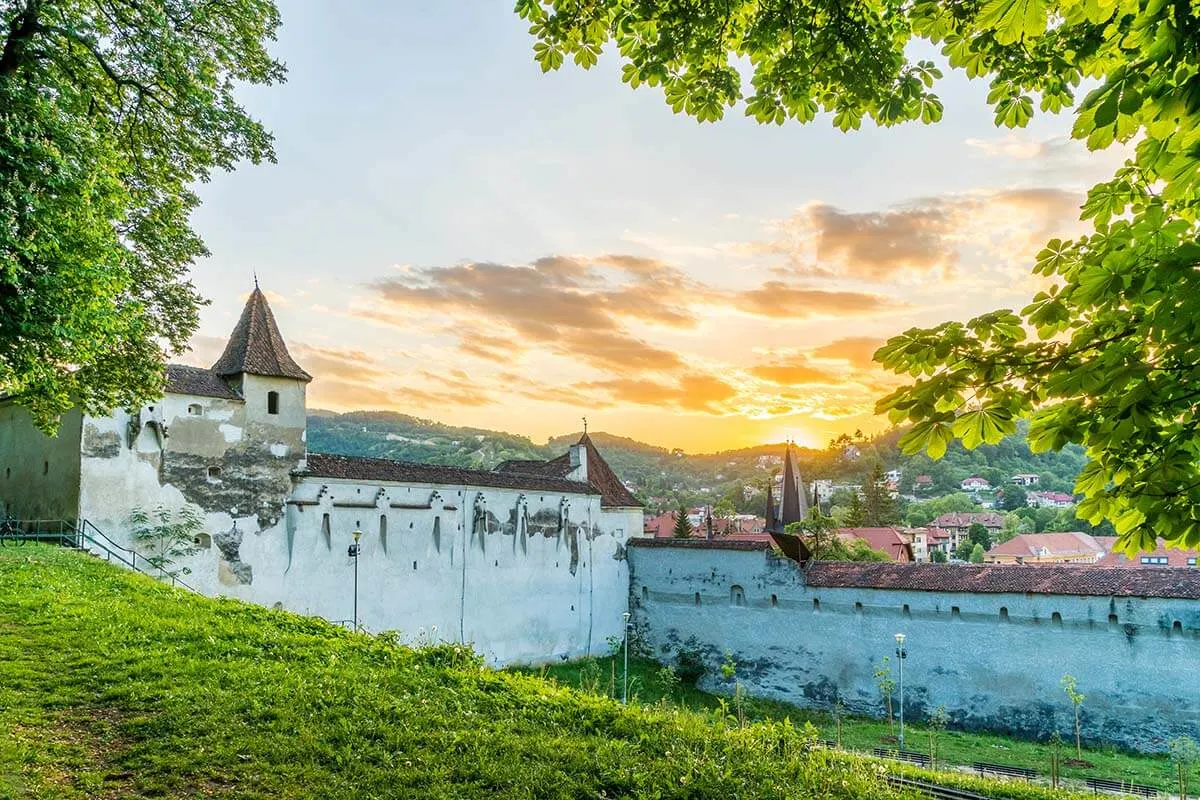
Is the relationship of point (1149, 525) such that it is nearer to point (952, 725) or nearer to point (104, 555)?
point (104, 555)

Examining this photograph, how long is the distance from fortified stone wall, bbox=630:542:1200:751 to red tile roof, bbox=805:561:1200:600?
0.74ft

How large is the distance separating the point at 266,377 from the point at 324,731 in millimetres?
17618

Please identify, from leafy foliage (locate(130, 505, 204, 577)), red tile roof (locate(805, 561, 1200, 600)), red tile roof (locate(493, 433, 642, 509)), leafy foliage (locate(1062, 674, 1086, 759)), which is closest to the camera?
leafy foliage (locate(130, 505, 204, 577))

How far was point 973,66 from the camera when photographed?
418 centimetres

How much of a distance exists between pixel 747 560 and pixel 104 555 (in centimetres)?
2005

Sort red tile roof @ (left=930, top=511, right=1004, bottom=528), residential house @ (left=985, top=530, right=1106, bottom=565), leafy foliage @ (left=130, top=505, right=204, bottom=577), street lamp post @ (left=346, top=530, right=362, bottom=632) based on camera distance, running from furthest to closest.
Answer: red tile roof @ (left=930, top=511, right=1004, bottom=528) → residential house @ (left=985, top=530, right=1106, bottom=565) → street lamp post @ (left=346, top=530, right=362, bottom=632) → leafy foliage @ (left=130, top=505, right=204, bottom=577)

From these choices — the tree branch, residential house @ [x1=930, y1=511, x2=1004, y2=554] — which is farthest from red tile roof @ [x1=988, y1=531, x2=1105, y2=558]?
the tree branch

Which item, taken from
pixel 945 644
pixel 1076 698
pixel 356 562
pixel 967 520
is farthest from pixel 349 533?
pixel 967 520

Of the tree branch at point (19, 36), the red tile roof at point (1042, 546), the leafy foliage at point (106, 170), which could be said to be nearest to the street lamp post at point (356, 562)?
the leafy foliage at point (106, 170)

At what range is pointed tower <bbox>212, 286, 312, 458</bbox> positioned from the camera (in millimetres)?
21516

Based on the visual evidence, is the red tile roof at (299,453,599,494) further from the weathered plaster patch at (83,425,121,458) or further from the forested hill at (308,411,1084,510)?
the forested hill at (308,411,1084,510)

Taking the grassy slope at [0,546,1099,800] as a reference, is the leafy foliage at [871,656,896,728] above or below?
below

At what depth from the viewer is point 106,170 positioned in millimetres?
8438

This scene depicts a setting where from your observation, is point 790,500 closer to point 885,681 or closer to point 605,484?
point 605,484
